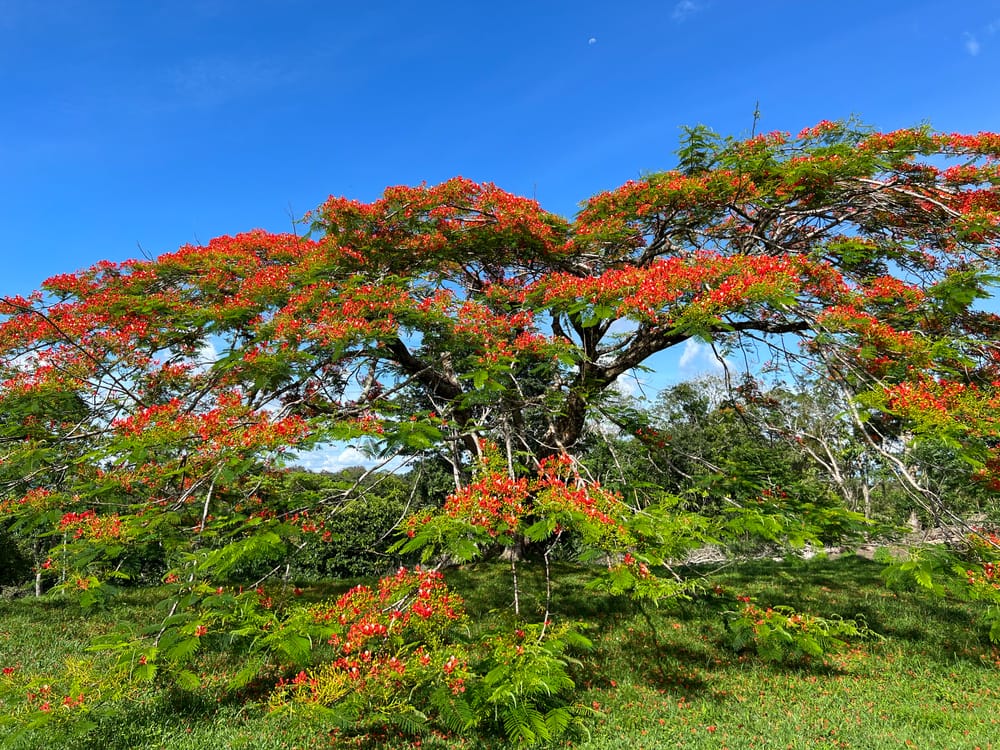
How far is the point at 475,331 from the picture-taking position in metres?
5.93

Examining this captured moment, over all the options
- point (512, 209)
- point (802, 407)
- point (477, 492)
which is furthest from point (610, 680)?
point (802, 407)

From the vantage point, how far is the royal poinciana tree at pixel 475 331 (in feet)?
14.4

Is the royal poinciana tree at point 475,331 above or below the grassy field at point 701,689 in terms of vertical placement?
above

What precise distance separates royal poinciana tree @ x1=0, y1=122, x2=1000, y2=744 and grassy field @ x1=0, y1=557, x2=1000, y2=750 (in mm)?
1085

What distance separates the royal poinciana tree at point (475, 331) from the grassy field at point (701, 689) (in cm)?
108

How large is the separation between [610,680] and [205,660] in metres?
4.57

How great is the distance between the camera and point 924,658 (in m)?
5.75

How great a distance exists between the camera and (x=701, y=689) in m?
5.17

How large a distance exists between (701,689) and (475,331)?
4.45m

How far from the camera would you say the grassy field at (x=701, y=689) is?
4.09m

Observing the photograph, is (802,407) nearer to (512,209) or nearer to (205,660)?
(512,209)

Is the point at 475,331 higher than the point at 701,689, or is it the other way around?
the point at 475,331

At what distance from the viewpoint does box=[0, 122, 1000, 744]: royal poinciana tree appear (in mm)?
4391

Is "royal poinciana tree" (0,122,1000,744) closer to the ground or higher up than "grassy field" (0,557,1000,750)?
higher up
